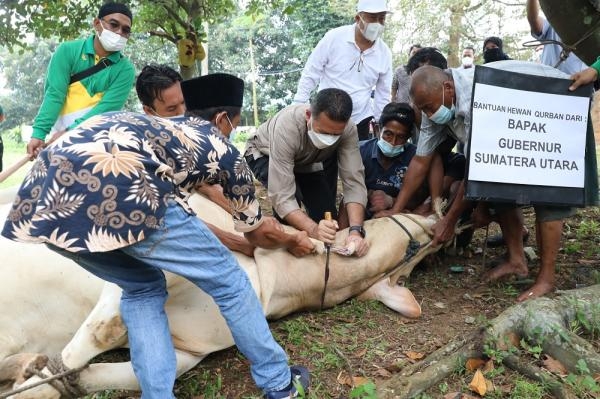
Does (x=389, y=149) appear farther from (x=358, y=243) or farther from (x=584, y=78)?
(x=584, y=78)

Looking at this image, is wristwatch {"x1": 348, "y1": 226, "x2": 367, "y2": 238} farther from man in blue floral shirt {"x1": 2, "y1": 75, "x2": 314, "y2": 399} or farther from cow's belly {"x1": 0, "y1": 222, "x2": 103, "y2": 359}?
cow's belly {"x1": 0, "y1": 222, "x2": 103, "y2": 359}

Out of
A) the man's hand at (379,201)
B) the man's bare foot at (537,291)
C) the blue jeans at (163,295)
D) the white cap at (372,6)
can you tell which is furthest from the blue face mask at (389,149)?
the blue jeans at (163,295)

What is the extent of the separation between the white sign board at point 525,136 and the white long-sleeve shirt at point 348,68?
1.83 metres

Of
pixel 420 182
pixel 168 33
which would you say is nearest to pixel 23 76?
pixel 168 33

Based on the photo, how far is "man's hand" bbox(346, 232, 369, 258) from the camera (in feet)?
10.9

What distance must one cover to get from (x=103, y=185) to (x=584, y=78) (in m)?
2.77

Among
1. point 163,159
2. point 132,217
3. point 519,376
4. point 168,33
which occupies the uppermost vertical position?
point 168,33

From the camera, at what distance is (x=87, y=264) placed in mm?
A: 2127

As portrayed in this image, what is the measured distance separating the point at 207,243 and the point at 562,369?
5.77 feet

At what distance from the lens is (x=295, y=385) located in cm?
226

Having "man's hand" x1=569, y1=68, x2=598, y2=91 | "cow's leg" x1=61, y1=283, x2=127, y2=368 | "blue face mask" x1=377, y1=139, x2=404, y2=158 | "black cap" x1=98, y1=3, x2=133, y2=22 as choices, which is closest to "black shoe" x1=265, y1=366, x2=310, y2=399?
"cow's leg" x1=61, y1=283, x2=127, y2=368

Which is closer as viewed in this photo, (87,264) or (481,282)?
(87,264)

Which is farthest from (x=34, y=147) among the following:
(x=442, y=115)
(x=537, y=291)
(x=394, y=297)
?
(x=537, y=291)

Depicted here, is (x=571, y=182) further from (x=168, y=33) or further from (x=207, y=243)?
(x=168, y=33)
